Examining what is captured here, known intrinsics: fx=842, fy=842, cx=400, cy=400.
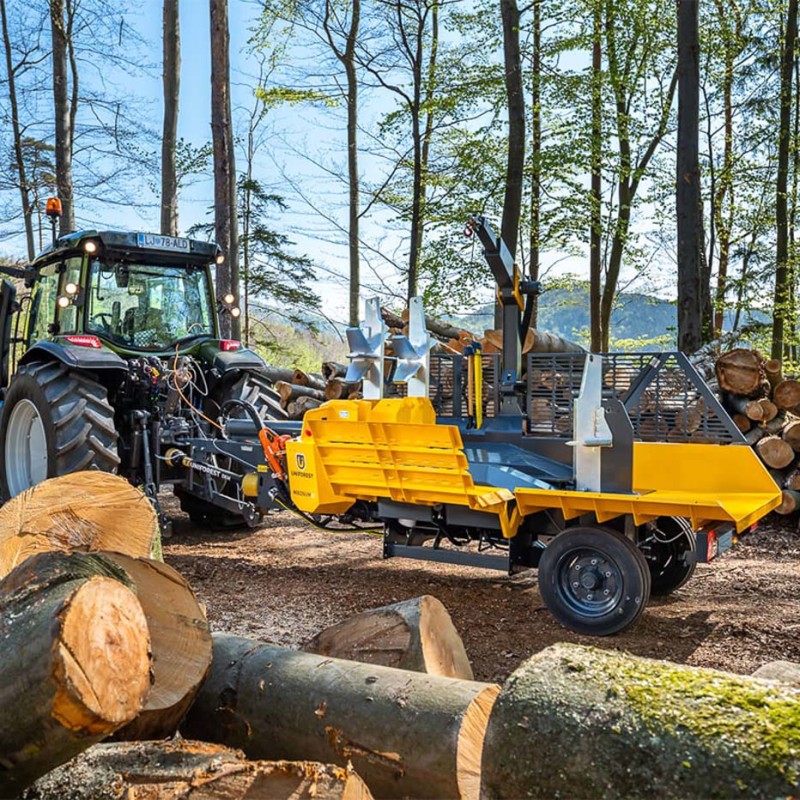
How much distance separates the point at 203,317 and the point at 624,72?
1357cm

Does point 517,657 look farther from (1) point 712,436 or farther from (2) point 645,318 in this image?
(2) point 645,318

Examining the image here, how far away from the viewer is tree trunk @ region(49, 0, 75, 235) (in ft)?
50.8

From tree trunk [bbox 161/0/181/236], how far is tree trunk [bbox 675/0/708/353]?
8.82m

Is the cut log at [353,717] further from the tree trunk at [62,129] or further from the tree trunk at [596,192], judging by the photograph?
the tree trunk at [62,129]

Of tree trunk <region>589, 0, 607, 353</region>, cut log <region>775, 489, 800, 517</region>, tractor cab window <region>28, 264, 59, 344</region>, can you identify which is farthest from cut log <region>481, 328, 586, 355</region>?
tree trunk <region>589, 0, 607, 353</region>

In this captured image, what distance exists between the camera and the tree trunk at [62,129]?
50.8 ft

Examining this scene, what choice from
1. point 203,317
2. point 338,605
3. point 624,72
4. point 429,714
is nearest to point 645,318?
point 624,72

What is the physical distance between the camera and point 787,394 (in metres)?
8.02

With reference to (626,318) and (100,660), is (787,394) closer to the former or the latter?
(100,660)

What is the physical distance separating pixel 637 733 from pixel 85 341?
588cm

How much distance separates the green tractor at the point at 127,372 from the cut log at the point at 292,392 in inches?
102

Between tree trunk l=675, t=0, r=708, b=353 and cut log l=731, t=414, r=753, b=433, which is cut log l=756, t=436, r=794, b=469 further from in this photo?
tree trunk l=675, t=0, r=708, b=353

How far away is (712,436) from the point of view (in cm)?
548

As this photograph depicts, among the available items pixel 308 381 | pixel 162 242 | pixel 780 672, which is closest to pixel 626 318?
pixel 308 381
